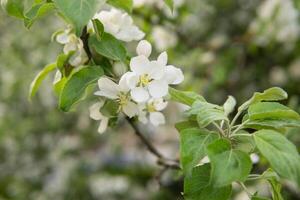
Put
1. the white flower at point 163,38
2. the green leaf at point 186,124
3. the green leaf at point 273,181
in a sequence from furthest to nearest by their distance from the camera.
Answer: the white flower at point 163,38, the green leaf at point 186,124, the green leaf at point 273,181

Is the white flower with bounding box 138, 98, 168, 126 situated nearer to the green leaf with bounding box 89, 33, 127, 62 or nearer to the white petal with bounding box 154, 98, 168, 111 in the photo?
the white petal with bounding box 154, 98, 168, 111

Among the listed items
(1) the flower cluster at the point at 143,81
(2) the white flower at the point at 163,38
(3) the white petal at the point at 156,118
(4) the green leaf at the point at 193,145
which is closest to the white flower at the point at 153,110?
(3) the white petal at the point at 156,118

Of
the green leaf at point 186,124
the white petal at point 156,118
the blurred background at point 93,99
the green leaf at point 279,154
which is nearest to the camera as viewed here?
the green leaf at point 279,154

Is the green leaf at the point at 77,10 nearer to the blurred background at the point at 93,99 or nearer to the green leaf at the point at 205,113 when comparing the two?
the green leaf at the point at 205,113

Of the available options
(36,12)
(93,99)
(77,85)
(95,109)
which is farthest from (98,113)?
(93,99)

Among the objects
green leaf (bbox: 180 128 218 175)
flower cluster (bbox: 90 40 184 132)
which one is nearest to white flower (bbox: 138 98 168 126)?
flower cluster (bbox: 90 40 184 132)

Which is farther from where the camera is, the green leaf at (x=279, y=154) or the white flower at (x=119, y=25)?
the white flower at (x=119, y=25)

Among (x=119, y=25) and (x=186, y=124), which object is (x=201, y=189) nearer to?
(x=186, y=124)
